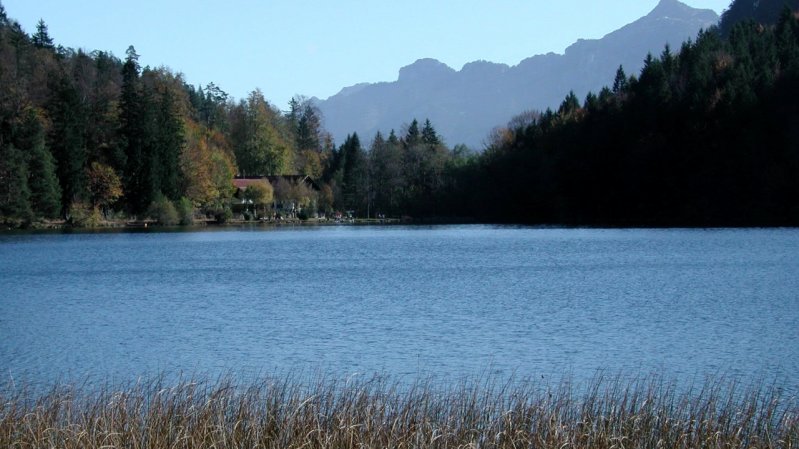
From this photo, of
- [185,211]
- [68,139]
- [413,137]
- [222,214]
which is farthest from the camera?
[413,137]

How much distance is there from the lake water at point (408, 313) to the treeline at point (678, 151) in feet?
93.7

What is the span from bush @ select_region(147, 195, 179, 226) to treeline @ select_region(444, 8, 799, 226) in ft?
124

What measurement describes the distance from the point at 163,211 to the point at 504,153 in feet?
141

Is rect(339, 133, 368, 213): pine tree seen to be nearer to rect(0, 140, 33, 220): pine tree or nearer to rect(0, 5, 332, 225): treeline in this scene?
rect(0, 5, 332, 225): treeline

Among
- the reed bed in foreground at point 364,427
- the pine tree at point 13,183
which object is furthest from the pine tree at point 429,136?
the reed bed in foreground at point 364,427

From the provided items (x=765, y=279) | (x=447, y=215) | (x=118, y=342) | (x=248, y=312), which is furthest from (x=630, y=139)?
(x=118, y=342)

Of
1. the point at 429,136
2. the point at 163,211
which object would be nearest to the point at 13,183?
the point at 163,211

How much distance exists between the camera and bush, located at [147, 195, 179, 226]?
305 feet

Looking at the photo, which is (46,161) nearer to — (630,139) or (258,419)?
(630,139)

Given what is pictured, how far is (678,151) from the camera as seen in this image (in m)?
91.2

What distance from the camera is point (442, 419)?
Answer: 12484mm

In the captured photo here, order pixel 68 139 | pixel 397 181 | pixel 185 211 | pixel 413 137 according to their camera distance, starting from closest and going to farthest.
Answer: pixel 68 139 → pixel 185 211 → pixel 397 181 → pixel 413 137

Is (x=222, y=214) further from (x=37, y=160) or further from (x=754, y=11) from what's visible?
(x=754, y=11)

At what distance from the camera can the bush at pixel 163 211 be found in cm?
9288
